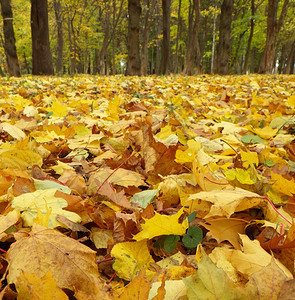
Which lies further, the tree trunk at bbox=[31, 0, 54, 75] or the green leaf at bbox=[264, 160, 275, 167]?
the tree trunk at bbox=[31, 0, 54, 75]

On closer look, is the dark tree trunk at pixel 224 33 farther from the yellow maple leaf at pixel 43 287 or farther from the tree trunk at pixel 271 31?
the yellow maple leaf at pixel 43 287

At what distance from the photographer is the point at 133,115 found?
2441mm

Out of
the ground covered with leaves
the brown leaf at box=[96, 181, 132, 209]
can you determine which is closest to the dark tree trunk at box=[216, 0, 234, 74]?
the ground covered with leaves

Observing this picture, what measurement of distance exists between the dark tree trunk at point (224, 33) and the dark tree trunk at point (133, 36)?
4.09 metres

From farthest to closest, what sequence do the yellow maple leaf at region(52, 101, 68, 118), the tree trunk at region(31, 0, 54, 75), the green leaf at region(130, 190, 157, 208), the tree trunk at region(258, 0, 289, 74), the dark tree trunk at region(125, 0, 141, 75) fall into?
1. the dark tree trunk at region(125, 0, 141, 75)
2. the tree trunk at region(31, 0, 54, 75)
3. the tree trunk at region(258, 0, 289, 74)
4. the yellow maple leaf at region(52, 101, 68, 118)
5. the green leaf at region(130, 190, 157, 208)

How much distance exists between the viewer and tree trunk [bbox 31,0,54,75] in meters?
10.8

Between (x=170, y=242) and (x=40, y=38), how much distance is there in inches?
487

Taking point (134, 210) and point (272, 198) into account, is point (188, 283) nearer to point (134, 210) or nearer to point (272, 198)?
point (134, 210)

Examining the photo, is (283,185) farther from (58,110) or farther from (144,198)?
(58,110)

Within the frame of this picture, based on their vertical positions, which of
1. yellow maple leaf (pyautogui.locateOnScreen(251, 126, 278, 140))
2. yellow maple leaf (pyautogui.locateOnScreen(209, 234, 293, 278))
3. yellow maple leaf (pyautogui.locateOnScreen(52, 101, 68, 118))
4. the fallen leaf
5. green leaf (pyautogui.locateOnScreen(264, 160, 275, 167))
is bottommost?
the fallen leaf

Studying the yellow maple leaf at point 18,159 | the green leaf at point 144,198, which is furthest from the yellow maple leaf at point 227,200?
the yellow maple leaf at point 18,159

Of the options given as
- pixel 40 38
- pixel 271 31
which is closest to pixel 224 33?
pixel 271 31

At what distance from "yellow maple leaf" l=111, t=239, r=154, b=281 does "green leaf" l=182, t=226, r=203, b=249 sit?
114 millimetres

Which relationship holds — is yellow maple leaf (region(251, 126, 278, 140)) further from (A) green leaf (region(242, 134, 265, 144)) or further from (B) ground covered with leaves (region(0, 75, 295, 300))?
(B) ground covered with leaves (region(0, 75, 295, 300))
